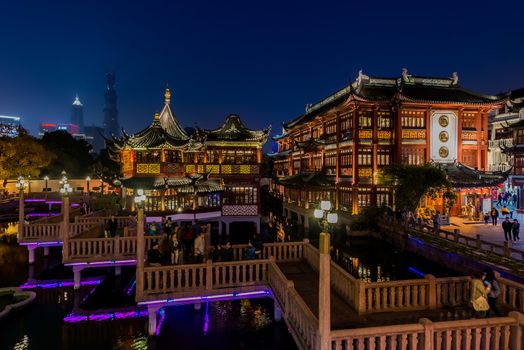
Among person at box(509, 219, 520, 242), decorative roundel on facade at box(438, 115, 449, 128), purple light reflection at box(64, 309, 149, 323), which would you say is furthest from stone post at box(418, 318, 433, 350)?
decorative roundel on facade at box(438, 115, 449, 128)

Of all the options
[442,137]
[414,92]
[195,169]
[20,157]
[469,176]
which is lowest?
[469,176]

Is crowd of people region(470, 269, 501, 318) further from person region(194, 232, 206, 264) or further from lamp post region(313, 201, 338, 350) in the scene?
person region(194, 232, 206, 264)

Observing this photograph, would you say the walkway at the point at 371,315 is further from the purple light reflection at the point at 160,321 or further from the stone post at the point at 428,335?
the purple light reflection at the point at 160,321

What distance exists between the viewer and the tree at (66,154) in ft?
195

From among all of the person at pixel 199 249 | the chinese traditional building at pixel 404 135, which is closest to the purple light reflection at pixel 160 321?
the person at pixel 199 249

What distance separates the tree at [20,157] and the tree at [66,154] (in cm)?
954

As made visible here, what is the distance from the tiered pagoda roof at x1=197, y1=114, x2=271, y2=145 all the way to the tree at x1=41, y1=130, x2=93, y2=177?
38.9 meters

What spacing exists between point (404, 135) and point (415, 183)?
9.29m

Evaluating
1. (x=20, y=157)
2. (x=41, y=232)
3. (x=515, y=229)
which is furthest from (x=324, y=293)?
(x=20, y=157)

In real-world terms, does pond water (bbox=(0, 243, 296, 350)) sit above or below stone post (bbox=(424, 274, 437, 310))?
below

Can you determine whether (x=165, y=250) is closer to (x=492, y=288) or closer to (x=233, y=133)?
(x=492, y=288)

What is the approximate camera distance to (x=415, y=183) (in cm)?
2452

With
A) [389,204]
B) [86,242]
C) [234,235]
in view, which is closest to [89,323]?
[86,242]

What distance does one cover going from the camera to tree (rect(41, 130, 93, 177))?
5934 cm
